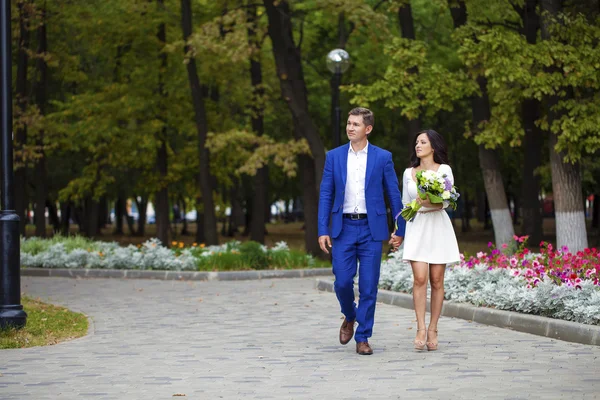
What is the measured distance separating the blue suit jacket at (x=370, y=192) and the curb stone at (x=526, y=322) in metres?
2.07

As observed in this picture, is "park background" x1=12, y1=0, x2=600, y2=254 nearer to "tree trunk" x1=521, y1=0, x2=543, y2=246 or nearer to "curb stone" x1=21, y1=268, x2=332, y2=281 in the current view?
"tree trunk" x1=521, y1=0, x2=543, y2=246

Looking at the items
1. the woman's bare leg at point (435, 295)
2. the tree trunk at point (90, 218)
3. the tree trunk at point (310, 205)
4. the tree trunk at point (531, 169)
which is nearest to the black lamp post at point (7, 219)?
the woman's bare leg at point (435, 295)

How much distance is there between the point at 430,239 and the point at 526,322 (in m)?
2.12

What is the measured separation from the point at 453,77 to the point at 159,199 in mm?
15339

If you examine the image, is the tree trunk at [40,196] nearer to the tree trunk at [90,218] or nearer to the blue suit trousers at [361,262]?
the tree trunk at [90,218]

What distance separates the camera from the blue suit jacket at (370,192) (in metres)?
9.43

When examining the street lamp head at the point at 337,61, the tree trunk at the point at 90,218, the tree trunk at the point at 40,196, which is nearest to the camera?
the street lamp head at the point at 337,61

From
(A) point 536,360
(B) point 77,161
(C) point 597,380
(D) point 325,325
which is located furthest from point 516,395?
(B) point 77,161

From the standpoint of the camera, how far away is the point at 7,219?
11039 millimetres

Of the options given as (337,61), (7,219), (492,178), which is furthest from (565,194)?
(7,219)

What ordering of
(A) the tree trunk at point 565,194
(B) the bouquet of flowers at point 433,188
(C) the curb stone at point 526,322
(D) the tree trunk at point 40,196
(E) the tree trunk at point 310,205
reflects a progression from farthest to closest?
(D) the tree trunk at point 40,196 < (E) the tree trunk at point 310,205 < (A) the tree trunk at point 565,194 < (C) the curb stone at point 526,322 < (B) the bouquet of flowers at point 433,188

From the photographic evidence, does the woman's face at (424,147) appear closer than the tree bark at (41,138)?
Yes

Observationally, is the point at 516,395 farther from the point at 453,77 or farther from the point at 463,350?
the point at 453,77

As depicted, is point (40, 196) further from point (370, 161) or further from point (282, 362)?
point (282, 362)
